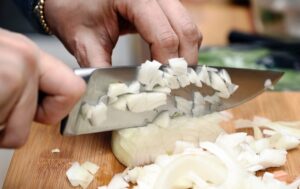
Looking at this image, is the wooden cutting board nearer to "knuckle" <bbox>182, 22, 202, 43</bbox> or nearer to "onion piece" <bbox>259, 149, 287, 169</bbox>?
"onion piece" <bbox>259, 149, 287, 169</bbox>

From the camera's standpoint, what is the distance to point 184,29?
1.05 m

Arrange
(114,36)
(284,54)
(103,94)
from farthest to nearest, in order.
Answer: (284,54) < (114,36) < (103,94)

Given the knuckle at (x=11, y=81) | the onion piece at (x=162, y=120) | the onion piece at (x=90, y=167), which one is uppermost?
the knuckle at (x=11, y=81)

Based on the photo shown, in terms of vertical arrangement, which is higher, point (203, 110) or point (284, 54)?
point (203, 110)

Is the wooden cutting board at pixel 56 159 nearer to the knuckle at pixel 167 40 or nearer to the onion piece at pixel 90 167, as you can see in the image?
the onion piece at pixel 90 167

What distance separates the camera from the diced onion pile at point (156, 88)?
3.14 ft

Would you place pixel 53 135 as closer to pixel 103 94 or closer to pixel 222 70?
pixel 103 94

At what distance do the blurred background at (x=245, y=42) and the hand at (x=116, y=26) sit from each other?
586mm

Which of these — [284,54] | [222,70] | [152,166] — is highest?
[222,70]

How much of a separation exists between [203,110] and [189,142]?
0.09m

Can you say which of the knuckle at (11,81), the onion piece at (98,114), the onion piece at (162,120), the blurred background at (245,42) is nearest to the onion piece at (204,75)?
the onion piece at (162,120)

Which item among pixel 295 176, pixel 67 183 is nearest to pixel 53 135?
pixel 67 183

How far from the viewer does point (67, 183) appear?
0.97 m

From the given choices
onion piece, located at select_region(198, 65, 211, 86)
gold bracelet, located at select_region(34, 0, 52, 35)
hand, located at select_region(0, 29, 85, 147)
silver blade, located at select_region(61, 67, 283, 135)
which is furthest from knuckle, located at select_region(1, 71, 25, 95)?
gold bracelet, located at select_region(34, 0, 52, 35)
